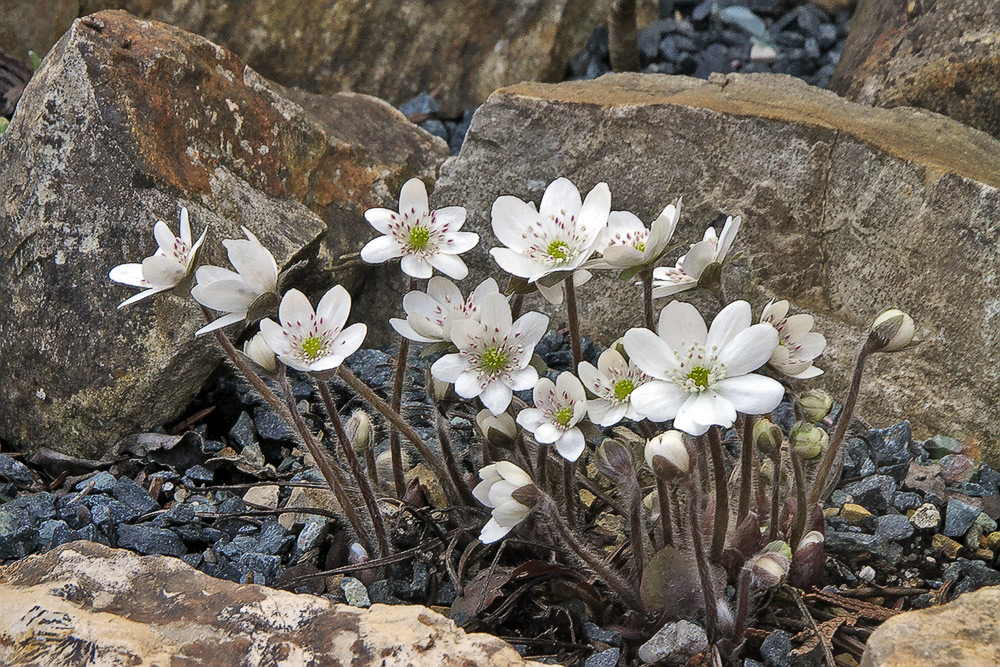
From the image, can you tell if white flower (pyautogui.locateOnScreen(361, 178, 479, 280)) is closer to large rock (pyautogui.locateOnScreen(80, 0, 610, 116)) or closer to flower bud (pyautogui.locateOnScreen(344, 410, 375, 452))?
flower bud (pyautogui.locateOnScreen(344, 410, 375, 452))

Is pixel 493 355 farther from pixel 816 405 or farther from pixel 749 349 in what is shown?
pixel 816 405

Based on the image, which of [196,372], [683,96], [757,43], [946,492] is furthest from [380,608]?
[757,43]

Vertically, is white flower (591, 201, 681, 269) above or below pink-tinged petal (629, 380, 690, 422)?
above

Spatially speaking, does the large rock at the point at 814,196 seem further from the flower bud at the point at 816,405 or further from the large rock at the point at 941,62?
the flower bud at the point at 816,405

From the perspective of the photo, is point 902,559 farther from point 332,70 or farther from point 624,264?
point 332,70

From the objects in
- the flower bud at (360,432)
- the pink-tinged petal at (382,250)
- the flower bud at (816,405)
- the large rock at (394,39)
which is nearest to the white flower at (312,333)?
the pink-tinged petal at (382,250)

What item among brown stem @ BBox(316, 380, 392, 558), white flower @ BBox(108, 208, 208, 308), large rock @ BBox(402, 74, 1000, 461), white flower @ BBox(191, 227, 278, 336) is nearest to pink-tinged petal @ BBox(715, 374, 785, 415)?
brown stem @ BBox(316, 380, 392, 558)
